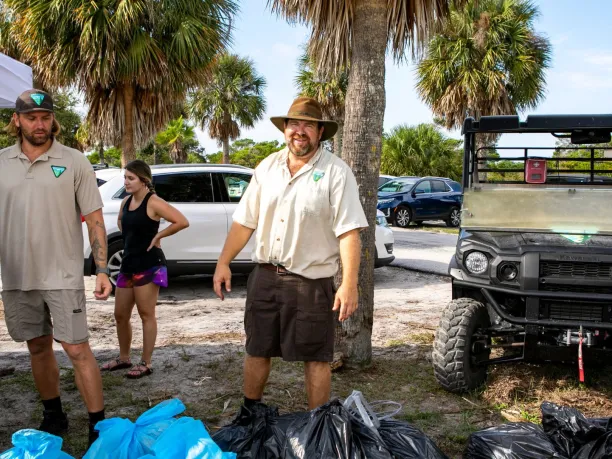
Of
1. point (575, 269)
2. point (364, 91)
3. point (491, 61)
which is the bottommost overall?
point (575, 269)

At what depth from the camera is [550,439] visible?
123 inches

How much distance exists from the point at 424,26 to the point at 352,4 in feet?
2.26

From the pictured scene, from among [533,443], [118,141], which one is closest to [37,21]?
[118,141]

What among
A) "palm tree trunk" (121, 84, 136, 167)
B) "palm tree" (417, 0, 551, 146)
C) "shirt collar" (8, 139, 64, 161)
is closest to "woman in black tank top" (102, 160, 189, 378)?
"shirt collar" (8, 139, 64, 161)

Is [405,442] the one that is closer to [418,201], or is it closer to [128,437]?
[128,437]

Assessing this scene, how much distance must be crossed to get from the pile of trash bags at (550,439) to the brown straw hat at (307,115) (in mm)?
1833

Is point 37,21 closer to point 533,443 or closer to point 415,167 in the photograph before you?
point 533,443

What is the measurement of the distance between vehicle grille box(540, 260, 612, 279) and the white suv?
4801mm

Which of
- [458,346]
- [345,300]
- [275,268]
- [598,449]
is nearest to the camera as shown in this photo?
[598,449]

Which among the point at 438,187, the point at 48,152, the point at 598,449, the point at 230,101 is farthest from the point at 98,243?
the point at 230,101

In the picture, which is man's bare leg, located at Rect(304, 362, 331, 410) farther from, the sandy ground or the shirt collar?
the shirt collar

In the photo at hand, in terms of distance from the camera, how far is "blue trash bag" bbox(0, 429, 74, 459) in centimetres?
263

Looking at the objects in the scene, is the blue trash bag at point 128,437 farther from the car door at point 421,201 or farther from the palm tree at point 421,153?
the palm tree at point 421,153

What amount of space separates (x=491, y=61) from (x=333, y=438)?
2224cm
